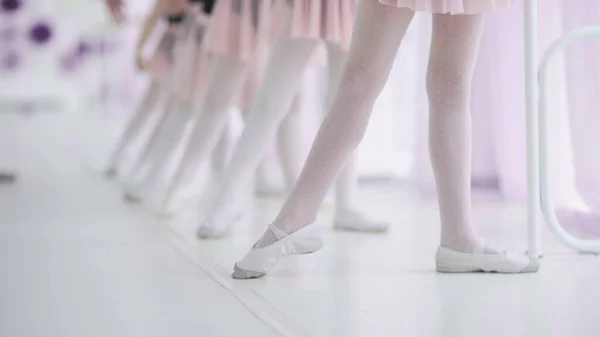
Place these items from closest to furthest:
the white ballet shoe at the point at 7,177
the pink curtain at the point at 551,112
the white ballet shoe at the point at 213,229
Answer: the pink curtain at the point at 551,112 → the white ballet shoe at the point at 213,229 → the white ballet shoe at the point at 7,177

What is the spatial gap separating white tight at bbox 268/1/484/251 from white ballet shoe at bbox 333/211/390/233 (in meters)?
0.60

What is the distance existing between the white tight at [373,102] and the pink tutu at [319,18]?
382 mm

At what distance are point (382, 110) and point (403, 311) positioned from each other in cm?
227

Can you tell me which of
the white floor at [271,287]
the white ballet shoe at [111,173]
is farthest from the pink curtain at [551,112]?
the white ballet shoe at [111,173]

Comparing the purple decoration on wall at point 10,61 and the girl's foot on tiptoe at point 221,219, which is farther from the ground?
the purple decoration on wall at point 10,61

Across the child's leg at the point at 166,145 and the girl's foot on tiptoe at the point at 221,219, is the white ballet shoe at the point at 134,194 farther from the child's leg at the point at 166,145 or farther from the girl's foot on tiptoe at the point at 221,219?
the girl's foot on tiptoe at the point at 221,219

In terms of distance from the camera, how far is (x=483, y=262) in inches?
64.2

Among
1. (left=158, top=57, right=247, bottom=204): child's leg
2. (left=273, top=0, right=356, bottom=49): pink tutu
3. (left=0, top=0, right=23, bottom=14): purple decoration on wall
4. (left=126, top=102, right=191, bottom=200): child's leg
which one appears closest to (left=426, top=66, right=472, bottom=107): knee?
(left=273, top=0, right=356, bottom=49): pink tutu

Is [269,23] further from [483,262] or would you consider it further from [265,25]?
[483,262]

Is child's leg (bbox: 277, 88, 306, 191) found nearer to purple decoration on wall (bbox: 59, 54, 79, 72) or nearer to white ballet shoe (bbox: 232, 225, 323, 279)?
white ballet shoe (bbox: 232, 225, 323, 279)

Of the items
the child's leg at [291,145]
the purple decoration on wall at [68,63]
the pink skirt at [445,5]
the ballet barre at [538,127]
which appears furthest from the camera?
the purple decoration on wall at [68,63]

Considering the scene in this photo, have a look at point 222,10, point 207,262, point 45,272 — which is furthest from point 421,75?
point 45,272

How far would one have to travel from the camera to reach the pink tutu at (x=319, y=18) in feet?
6.36

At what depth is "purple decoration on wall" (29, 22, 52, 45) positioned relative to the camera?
6629 millimetres
